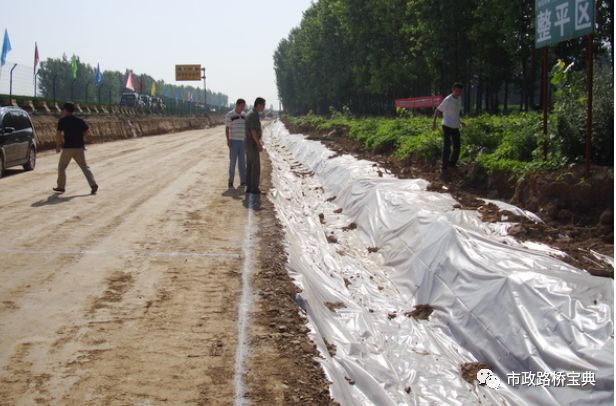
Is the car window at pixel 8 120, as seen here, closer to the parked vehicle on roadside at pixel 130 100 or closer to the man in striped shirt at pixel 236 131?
the man in striped shirt at pixel 236 131

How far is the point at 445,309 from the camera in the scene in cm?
574

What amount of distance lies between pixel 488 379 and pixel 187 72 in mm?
79031

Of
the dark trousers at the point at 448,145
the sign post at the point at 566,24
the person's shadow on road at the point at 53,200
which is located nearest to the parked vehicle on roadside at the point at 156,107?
the person's shadow on road at the point at 53,200

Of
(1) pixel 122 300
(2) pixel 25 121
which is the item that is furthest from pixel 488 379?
(2) pixel 25 121

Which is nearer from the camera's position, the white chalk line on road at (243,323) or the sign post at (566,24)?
the white chalk line on road at (243,323)

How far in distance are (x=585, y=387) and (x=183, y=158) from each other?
19.1 metres

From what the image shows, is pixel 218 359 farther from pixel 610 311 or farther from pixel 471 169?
pixel 471 169

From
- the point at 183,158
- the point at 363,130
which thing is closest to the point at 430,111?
the point at 363,130

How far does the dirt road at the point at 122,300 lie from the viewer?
3988 millimetres

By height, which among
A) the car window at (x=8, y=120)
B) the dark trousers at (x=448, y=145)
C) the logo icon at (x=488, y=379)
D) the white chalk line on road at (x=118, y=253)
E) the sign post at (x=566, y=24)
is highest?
the sign post at (x=566, y=24)

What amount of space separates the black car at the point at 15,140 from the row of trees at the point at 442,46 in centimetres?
1905

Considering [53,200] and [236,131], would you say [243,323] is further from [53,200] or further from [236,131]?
[236,131]

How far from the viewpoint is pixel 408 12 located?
30422 millimetres

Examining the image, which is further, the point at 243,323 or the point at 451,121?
the point at 451,121
